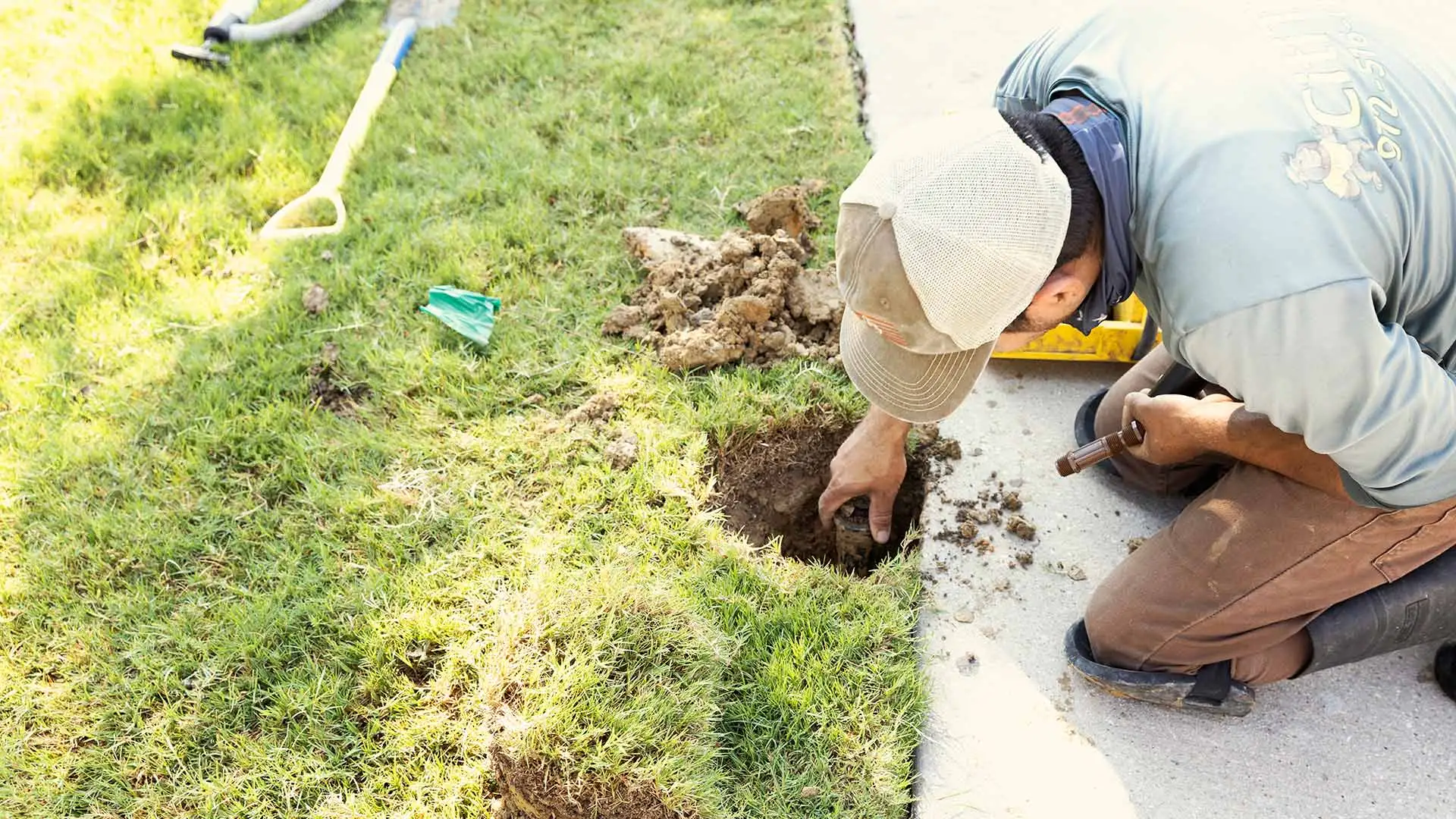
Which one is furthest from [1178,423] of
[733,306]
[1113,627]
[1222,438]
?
[733,306]

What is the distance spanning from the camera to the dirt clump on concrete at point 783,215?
318 centimetres

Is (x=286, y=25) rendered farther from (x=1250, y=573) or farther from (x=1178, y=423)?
(x=1250, y=573)

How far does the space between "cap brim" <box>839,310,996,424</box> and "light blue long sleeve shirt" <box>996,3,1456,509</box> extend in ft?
1.26

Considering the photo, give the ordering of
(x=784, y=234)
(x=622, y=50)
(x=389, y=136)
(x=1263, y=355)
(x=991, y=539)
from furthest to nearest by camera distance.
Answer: (x=622, y=50) < (x=389, y=136) < (x=784, y=234) < (x=991, y=539) < (x=1263, y=355)

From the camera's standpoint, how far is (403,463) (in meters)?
2.65

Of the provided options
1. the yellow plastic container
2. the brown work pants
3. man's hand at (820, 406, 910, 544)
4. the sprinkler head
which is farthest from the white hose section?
the brown work pants

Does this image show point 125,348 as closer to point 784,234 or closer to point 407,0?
point 784,234

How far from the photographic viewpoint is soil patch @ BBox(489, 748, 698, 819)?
1.92 m

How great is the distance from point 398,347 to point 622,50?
6.34 ft

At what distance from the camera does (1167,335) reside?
179 cm

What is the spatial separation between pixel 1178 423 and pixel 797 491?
103 centimetres

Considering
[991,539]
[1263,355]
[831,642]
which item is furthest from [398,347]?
[1263,355]

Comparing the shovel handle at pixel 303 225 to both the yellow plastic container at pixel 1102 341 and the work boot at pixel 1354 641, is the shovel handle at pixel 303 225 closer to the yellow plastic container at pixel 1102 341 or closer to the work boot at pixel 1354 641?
the yellow plastic container at pixel 1102 341

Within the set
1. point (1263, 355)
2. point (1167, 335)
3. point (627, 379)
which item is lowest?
point (627, 379)
